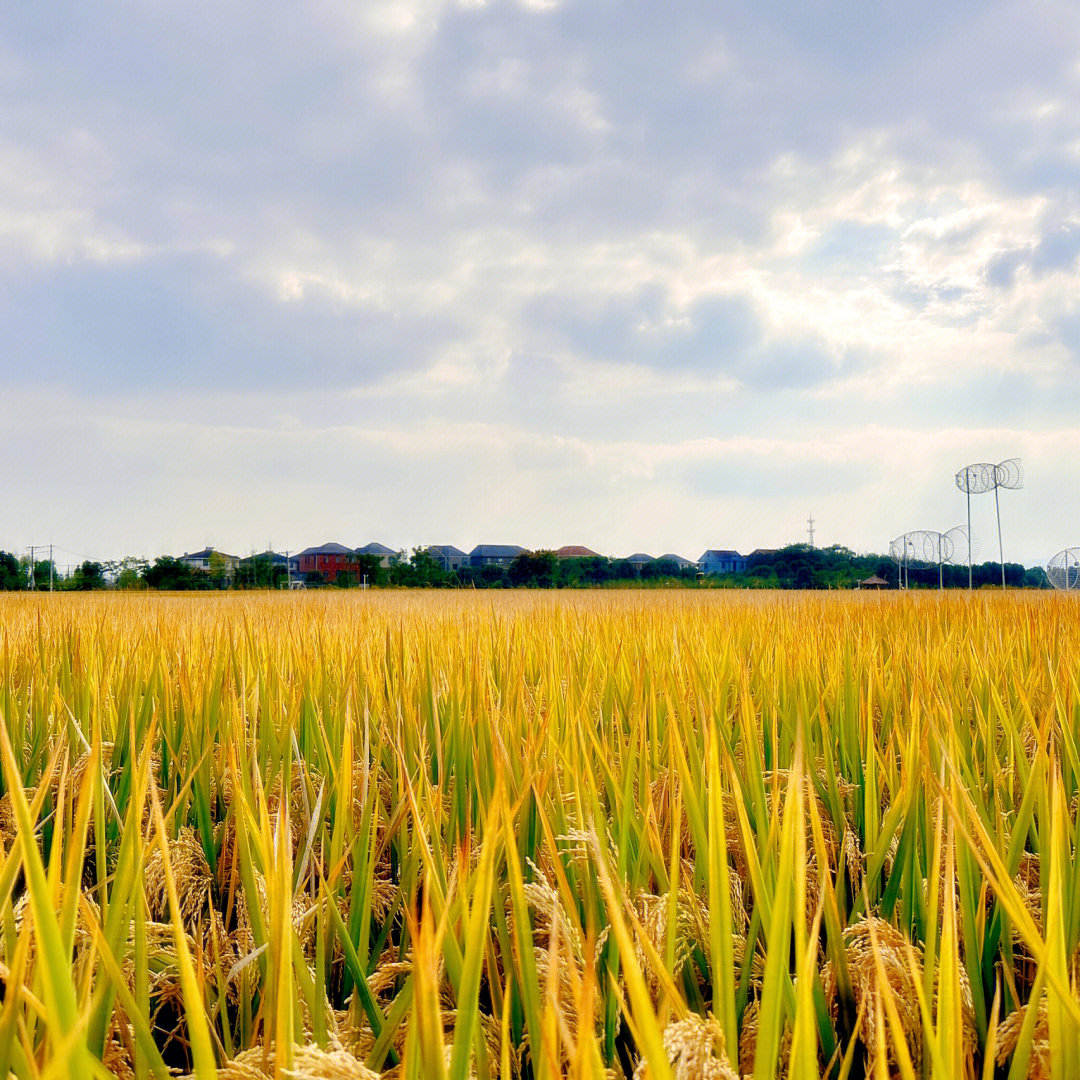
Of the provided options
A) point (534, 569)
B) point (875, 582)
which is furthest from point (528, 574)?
point (875, 582)

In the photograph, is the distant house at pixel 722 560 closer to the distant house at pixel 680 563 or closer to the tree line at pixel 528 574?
the distant house at pixel 680 563

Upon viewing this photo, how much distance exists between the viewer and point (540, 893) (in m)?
0.73

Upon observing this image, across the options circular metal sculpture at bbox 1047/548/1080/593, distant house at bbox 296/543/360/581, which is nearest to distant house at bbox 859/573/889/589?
circular metal sculpture at bbox 1047/548/1080/593

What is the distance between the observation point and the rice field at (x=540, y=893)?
479 mm

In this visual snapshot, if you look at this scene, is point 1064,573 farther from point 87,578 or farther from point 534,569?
point 87,578

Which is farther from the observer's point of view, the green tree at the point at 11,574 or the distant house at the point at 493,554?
the distant house at the point at 493,554

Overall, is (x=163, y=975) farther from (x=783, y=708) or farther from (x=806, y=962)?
(x=783, y=708)

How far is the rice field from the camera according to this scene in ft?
1.57

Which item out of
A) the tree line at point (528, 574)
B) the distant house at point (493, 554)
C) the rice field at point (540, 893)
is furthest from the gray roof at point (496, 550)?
the rice field at point (540, 893)

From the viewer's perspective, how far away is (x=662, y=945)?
2.30ft

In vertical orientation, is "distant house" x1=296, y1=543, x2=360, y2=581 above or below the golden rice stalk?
above

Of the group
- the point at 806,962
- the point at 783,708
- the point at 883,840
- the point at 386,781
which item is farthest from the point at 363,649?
the point at 806,962

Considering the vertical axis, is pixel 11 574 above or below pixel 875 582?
above

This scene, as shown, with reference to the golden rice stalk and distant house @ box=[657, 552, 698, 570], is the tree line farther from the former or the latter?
the golden rice stalk
